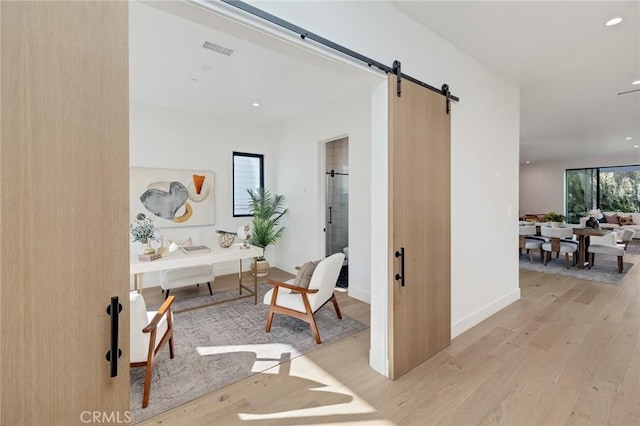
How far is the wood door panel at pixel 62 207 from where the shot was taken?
0.91 metres

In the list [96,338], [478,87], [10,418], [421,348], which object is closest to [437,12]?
[478,87]

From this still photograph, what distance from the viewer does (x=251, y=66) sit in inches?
128

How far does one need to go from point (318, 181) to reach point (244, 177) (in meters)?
1.67

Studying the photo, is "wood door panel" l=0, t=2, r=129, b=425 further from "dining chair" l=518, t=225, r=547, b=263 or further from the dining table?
"dining chair" l=518, t=225, r=547, b=263

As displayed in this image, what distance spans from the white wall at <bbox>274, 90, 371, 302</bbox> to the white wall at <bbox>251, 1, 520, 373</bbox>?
1272 mm

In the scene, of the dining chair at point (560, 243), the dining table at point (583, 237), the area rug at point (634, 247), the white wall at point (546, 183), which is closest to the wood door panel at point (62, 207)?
the dining chair at point (560, 243)

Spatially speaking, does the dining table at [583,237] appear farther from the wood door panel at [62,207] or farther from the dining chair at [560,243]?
the wood door panel at [62,207]

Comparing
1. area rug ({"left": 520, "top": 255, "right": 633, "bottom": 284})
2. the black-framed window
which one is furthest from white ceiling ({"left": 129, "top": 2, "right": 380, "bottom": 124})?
area rug ({"left": 520, "top": 255, "right": 633, "bottom": 284})

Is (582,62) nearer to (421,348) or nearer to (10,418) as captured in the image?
(421,348)

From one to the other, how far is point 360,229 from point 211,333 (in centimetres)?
231

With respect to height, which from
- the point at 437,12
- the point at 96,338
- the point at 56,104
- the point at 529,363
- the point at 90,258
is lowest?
the point at 529,363

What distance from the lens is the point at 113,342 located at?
1.07 meters

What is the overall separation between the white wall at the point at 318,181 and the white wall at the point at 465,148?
127 cm

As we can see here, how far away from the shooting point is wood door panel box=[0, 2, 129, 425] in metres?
0.91
